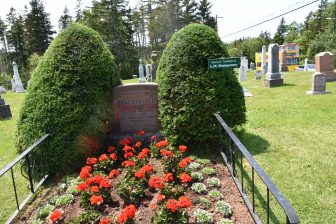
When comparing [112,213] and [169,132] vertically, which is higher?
[169,132]

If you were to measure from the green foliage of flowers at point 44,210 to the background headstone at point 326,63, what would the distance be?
52.8 feet

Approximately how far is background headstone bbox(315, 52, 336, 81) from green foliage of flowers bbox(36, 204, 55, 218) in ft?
52.8

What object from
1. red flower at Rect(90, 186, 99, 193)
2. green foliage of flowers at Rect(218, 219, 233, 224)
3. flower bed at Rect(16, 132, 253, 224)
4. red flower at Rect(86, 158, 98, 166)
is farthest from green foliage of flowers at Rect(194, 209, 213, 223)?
A: red flower at Rect(86, 158, 98, 166)

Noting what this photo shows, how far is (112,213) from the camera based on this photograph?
411cm

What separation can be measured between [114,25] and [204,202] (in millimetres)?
41514

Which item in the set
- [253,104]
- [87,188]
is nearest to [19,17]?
[253,104]

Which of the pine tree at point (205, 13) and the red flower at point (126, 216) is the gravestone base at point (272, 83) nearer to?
the red flower at point (126, 216)

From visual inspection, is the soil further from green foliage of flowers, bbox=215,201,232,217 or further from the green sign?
the green sign

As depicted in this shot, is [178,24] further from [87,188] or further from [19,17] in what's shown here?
[87,188]

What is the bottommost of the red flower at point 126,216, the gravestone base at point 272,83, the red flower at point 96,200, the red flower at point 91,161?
the red flower at point 96,200

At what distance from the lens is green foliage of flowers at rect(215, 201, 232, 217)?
12.7 ft

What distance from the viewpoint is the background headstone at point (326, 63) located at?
15906 millimetres

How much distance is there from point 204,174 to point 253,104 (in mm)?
7092

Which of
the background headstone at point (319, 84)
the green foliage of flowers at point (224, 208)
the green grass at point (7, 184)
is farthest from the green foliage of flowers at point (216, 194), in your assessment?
the background headstone at point (319, 84)
